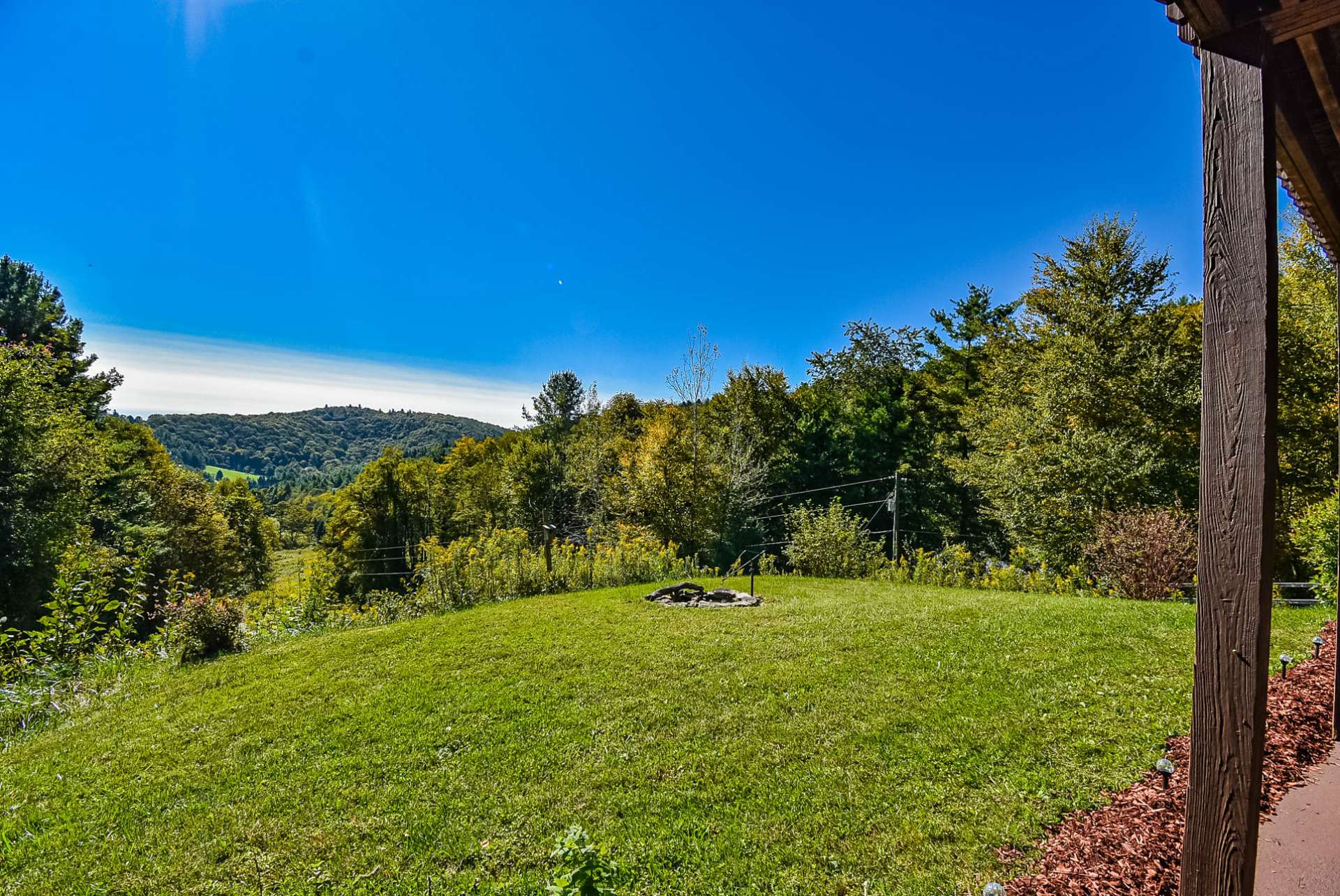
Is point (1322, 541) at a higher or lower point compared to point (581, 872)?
higher

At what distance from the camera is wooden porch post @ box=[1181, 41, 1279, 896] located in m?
1.40

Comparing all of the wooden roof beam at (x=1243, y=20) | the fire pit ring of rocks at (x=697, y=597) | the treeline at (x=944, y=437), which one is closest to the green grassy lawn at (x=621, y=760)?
the fire pit ring of rocks at (x=697, y=597)

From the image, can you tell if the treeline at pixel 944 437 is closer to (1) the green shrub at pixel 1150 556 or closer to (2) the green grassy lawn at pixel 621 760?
(1) the green shrub at pixel 1150 556

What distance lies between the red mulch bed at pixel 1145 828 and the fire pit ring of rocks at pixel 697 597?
5440mm

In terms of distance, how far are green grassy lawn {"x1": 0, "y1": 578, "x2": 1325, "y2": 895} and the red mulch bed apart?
0.15 metres

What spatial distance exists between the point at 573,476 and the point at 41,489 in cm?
1442

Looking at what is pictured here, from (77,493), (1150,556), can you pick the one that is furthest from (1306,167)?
(77,493)

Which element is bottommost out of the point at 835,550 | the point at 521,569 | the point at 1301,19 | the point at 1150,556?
the point at 521,569

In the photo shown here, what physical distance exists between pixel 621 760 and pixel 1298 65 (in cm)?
459

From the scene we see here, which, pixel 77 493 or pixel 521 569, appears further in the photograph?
pixel 77 493

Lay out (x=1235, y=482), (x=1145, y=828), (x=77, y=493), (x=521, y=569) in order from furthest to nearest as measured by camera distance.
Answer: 1. (x=77, y=493)
2. (x=521, y=569)
3. (x=1145, y=828)
4. (x=1235, y=482)

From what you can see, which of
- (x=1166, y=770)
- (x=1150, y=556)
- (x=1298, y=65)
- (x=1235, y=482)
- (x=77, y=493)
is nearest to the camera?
(x=1235, y=482)

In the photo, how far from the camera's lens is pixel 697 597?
8.56m

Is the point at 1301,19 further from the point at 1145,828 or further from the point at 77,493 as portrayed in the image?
the point at 77,493
